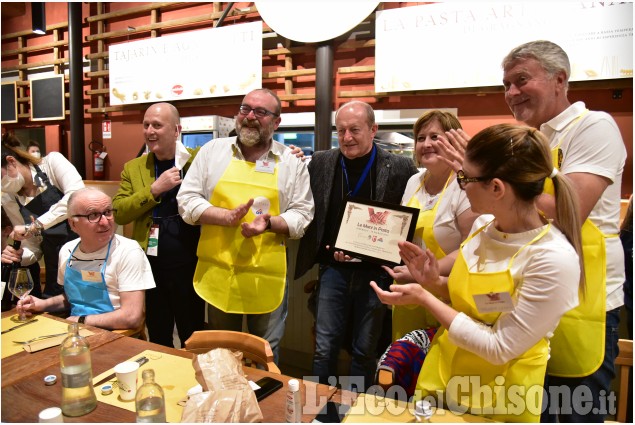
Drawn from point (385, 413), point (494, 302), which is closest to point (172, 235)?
point (385, 413)

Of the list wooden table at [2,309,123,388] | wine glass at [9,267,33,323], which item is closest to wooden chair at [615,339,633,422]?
wooden table at [2,309,123,388]

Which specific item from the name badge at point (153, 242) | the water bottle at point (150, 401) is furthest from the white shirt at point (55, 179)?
the water bottle at point (150, 401)

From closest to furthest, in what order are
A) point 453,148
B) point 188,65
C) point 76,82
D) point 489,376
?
point 489,376 → point 453,148 → point 188,65 → point 76,82

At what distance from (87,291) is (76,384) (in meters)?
1.10

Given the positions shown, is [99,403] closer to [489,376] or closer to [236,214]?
[236,214]

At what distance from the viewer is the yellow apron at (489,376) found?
1.32 m

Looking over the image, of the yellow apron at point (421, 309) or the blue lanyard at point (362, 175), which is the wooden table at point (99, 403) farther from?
the blue lanyard at point (362, 175)

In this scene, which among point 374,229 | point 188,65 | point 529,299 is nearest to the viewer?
point 529,299

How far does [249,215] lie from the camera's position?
2457 millimetres

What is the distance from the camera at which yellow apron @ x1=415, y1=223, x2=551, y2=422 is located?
4.34ft

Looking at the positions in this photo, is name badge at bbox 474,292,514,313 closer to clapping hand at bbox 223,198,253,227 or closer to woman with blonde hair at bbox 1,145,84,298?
clapping hand at bbox 223,198,253,227

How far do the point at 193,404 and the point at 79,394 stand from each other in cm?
39

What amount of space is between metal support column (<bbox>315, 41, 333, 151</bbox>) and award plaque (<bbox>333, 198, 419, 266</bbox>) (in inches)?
87.3

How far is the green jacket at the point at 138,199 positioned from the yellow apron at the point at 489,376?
201cm
